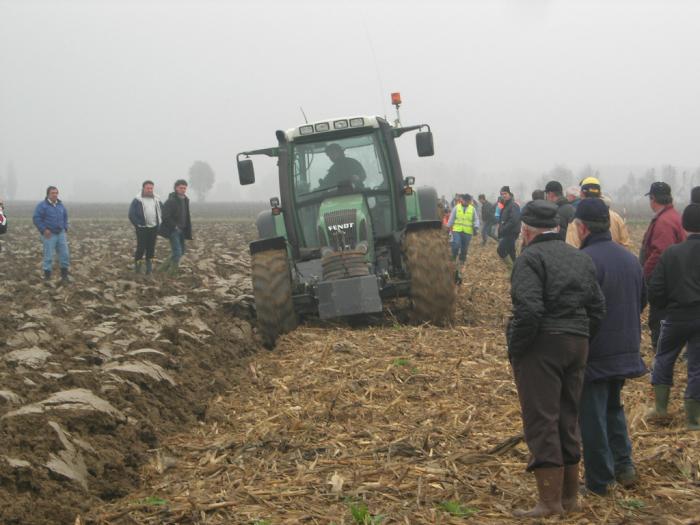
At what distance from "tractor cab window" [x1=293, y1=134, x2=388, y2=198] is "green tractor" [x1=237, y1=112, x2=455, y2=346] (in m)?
0.01

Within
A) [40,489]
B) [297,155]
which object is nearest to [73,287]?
[297,155]

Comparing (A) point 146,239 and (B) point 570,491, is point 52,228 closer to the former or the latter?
(A) point 146,239

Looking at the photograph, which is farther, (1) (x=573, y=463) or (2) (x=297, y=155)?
(2) (x=297, y=155)

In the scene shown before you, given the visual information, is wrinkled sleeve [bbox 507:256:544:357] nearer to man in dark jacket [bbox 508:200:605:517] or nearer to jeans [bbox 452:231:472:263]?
man in dark jacket [bbox 508:200:605:517]

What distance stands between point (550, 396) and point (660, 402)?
2221 mm

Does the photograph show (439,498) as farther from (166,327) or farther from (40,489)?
(166,327)

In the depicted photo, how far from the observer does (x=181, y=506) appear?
4469 mm

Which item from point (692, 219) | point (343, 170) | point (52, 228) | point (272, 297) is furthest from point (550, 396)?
point (52, 228)

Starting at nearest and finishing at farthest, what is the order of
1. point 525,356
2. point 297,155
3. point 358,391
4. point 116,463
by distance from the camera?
point 525,356, point 116,463, point 358,391, point 297,155

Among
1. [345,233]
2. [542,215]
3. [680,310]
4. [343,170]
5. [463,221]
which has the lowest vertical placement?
[680,310]

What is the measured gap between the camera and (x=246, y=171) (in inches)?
394

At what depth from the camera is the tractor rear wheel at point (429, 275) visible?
9031 millimetres

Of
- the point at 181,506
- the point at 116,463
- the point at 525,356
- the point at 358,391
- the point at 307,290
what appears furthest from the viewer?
the point at 307,290

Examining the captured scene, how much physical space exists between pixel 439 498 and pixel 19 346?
204 inches
